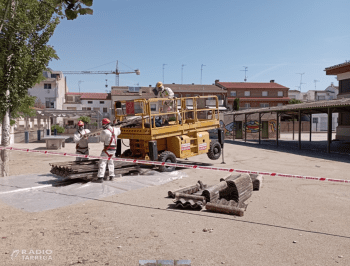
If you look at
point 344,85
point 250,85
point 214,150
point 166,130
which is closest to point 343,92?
point 344,85

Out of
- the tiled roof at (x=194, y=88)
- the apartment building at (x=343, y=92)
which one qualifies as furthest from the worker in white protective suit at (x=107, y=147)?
the tiled roof at (x=194, y=88)

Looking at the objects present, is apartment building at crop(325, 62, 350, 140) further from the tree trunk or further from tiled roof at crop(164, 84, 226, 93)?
tiled roof at crop(164, 84, 226, 93)

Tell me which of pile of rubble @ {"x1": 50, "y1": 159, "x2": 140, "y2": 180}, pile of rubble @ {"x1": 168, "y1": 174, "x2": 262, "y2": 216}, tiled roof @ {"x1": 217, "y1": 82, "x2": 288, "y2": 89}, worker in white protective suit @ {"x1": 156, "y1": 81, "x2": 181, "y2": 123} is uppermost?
tiled roof @ {"x1": 217, "y1": 82, "x2": 288, "y2": 89}

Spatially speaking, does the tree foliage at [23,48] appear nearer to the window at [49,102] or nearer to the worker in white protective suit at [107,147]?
the worker in white protective suit at [107,147]

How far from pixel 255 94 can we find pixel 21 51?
6151 cm

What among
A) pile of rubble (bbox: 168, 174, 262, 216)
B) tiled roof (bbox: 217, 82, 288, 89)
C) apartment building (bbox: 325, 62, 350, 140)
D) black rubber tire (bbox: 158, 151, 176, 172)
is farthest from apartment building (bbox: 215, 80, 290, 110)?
pile of rubble (bbox: 168, 174, 262, 216)

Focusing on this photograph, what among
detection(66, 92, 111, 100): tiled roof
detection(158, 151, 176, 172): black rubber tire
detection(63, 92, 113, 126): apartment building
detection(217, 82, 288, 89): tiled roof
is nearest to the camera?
detection(158, 151, 176, 172): black rubber tire

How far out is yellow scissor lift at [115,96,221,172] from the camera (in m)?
10.0

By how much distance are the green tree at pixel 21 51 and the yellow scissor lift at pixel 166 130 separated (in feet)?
10.1

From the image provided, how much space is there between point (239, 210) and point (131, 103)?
235 inches

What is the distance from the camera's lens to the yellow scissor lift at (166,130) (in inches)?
395

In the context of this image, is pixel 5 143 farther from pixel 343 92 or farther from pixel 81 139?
pixel 343 92

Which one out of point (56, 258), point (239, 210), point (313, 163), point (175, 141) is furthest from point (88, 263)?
point (313, 163)

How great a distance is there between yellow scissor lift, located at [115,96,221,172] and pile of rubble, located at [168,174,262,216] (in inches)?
125
